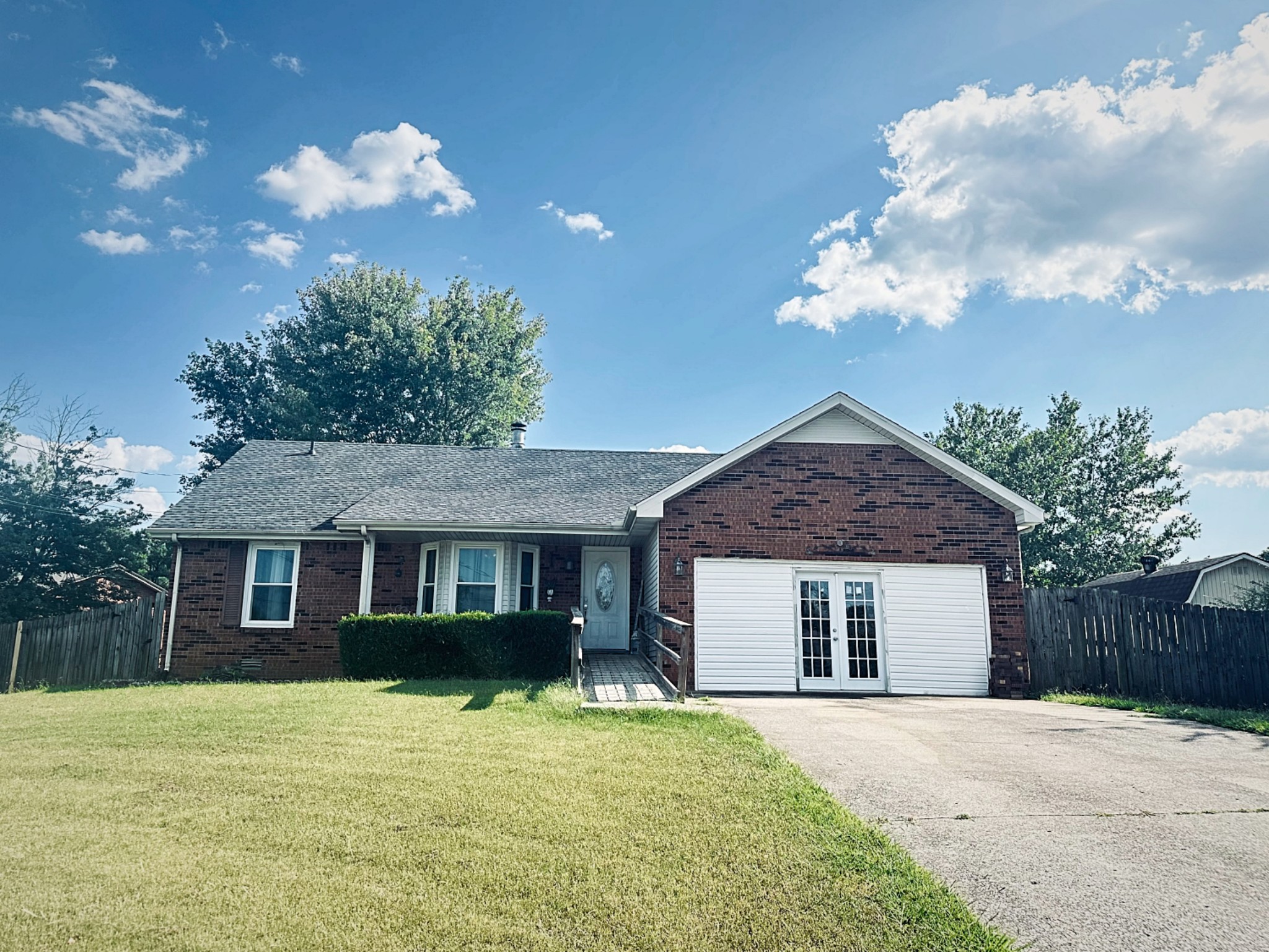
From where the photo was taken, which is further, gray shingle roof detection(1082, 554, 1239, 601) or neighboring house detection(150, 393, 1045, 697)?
gray shingle roof detection(1082, 554, 1239, 601)

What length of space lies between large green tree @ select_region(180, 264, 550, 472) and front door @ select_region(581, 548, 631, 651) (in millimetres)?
16175

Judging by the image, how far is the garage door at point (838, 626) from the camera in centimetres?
1248

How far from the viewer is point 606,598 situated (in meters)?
16.2

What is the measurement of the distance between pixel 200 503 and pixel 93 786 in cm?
1089

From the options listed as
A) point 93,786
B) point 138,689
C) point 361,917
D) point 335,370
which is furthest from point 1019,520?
point 335,370

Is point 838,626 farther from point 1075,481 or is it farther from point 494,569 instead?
point 1075,481

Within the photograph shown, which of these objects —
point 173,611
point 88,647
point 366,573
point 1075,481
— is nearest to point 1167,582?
point 1075,481

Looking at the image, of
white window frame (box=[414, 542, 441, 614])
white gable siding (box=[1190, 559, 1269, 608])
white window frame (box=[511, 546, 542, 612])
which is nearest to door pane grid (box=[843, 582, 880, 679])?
white window frame (box=[511, 546, 542, 612])

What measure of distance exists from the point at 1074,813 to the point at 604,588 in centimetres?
1169

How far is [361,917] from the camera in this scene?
363 centimetres

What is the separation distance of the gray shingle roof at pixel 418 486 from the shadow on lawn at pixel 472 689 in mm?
3469

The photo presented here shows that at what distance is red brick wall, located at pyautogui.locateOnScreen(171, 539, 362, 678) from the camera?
46.9ft

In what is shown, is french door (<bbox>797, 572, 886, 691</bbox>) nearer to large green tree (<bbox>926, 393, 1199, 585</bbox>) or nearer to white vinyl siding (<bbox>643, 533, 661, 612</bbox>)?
white vinyl siding (<bbox>643, 533, 661, 612</bbox>)

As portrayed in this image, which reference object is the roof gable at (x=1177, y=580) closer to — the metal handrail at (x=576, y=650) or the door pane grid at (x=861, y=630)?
the door pane grid at (x=861, y=630)
